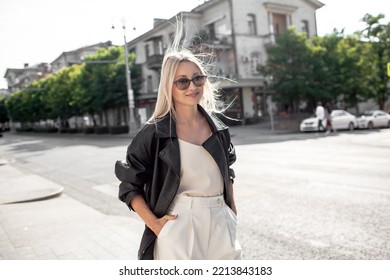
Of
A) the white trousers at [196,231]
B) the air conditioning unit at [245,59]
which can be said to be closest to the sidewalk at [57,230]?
the white trousers at [196,231]

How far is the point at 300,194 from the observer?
622 cm

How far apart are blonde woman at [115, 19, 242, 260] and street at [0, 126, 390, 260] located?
186 cm

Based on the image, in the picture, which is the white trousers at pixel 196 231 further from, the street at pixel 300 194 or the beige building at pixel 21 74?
the beige building at pixel 21 74

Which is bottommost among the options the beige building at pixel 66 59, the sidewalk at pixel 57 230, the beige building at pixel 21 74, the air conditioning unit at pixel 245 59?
the sidewalk at pixel 57 230

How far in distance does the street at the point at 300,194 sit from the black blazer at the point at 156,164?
203cm

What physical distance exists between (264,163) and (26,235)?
21.3 ft

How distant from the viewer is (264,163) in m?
9.69

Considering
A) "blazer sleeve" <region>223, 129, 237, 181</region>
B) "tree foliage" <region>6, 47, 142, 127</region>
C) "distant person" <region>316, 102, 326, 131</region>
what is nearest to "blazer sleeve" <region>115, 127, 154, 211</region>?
"blazer sleeve" <region>223, 129, 237, 181</region>

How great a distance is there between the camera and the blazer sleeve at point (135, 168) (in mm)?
1918

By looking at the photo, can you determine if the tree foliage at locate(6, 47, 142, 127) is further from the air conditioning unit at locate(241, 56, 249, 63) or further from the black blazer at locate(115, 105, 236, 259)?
the black blazer at locate(115, 105, 236, 259)

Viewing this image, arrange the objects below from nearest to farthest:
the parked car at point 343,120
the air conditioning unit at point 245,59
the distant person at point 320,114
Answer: the distant person at point 320,114 → the parked car at point 343,120 → the air conditioning unit at point 245,59

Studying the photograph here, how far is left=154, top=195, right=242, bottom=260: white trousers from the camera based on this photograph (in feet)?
6.45

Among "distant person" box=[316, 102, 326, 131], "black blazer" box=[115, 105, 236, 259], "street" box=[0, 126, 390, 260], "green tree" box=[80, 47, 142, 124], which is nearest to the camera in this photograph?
"black blazer" box=[115, 105, 236, 259]

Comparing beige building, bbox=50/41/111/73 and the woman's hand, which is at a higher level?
A: beige building, bbox=50/41/111/73
